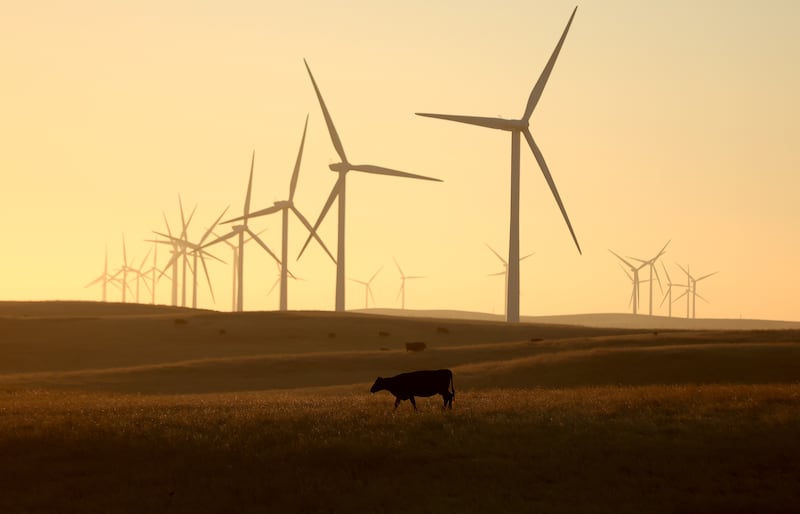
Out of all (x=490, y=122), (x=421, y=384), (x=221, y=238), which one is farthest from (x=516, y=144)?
(x=421, y=384)

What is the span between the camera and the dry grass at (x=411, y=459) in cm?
2105

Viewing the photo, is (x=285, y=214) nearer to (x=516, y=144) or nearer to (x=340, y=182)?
(x=340, y=182)

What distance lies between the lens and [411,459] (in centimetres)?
2359

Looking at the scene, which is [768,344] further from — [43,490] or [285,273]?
[285,273]

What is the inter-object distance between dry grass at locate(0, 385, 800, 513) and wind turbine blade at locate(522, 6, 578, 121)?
6122 centimetres

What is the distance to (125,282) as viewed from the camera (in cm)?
17600

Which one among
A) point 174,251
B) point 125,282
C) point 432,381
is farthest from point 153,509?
point 125,282

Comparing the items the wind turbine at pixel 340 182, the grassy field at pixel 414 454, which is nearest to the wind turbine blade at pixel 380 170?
the wind turbine at pixel 340 182

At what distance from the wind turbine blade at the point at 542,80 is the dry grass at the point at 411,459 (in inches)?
2410

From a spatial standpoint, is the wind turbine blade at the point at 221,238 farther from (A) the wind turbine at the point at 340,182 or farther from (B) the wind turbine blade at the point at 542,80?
(B) the wind turbine blade at the point at 542,80

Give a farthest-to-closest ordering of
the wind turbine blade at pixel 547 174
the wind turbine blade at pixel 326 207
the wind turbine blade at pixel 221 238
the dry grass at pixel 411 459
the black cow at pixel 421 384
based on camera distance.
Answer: the wind turbine blade at pixel 221 238, the wind turbine blade at pixel 326 207, the wind turbine blade at pixel 547 174, the black cow at pixel 421 384, the dry grass at pixel 411 459

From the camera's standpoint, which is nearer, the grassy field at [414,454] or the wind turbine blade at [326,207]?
the grassy field at [414,454]

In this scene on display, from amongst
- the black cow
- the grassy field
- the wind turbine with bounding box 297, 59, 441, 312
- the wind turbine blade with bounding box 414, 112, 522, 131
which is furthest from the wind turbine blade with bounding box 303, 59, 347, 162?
the black cow

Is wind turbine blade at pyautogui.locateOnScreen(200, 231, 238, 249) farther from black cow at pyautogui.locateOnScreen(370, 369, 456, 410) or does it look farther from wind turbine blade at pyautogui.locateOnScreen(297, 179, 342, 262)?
black cow at pyautogui.locateOnScreen(370, 369, 456, 410)
